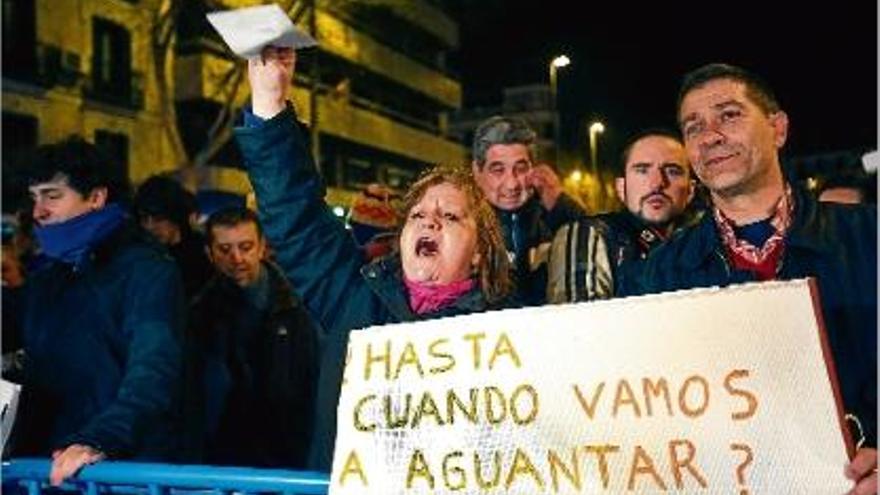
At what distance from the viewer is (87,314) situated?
330 cm

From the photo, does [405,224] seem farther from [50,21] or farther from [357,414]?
[50,21]

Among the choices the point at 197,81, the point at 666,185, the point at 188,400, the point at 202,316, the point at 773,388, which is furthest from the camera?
the point at 197,81

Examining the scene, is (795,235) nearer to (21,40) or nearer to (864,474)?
(864,474)

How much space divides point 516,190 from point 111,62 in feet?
97.9

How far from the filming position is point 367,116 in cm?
4806

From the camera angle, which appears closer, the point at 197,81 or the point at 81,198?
the point at 81,198

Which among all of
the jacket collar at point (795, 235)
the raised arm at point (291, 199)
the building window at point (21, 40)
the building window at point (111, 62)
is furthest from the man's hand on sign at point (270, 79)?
the building window at point (111, 62)

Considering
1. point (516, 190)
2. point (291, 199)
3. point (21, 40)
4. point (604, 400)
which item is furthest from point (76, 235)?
point (21, 40)

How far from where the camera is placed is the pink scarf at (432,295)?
9.25 feet

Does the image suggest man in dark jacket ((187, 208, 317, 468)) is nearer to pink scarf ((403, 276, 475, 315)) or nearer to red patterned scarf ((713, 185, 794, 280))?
pink scarf ((403, 276, 475, 315))

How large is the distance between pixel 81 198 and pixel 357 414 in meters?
1.50

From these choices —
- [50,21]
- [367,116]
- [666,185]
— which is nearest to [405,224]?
[666,185]

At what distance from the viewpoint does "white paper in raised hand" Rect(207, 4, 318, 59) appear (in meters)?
2.67

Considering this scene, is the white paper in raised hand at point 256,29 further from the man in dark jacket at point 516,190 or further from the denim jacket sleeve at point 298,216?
the man in dark jacket at point 516,190
